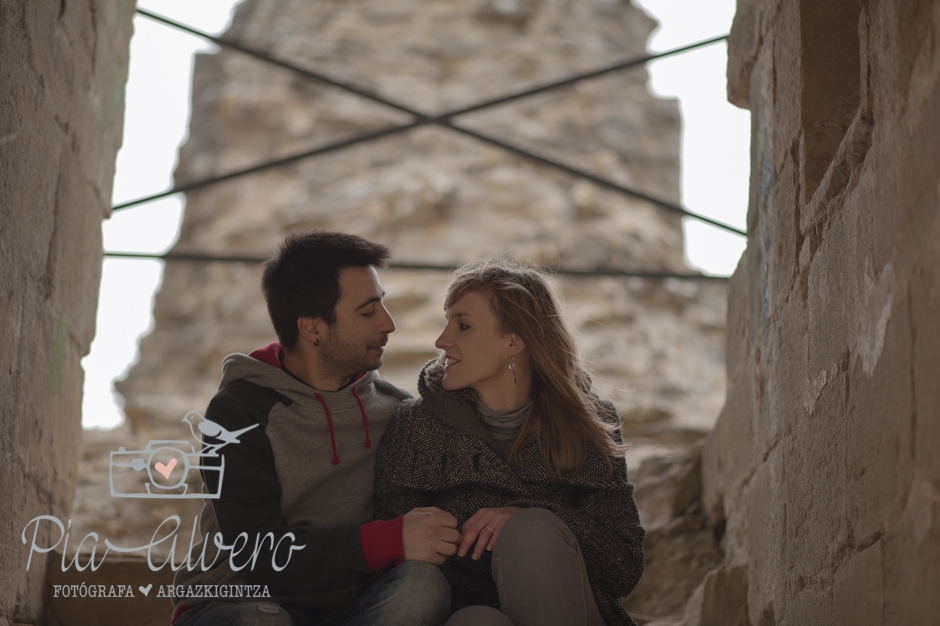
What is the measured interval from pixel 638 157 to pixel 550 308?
749 centimetres

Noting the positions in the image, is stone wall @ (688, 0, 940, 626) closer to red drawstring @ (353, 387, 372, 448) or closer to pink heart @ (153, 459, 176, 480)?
red drawstring @ (353, 387, 372, 448)

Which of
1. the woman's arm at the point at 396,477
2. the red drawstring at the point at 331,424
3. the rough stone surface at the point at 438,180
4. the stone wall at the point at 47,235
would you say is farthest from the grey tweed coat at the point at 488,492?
the rough stone surface at the point at 438,180

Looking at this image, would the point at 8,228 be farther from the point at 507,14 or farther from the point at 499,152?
the point at 507,14

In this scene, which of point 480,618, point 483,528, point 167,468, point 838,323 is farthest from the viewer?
point 167,468

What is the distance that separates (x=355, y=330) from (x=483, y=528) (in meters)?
0.56

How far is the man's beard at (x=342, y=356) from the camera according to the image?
1.97 metres

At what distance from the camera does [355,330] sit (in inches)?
78.2

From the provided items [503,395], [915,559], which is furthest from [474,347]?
[915,559]

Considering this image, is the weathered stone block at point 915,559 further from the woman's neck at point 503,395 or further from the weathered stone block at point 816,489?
the woman's neck at point 503,395

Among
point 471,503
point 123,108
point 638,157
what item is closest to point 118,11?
point 123,108

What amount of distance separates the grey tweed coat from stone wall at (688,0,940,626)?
0.99 ft

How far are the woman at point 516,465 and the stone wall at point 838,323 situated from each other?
34 centimetres

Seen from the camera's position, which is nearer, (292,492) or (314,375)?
(292,492)

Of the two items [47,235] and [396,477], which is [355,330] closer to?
[396,477]
